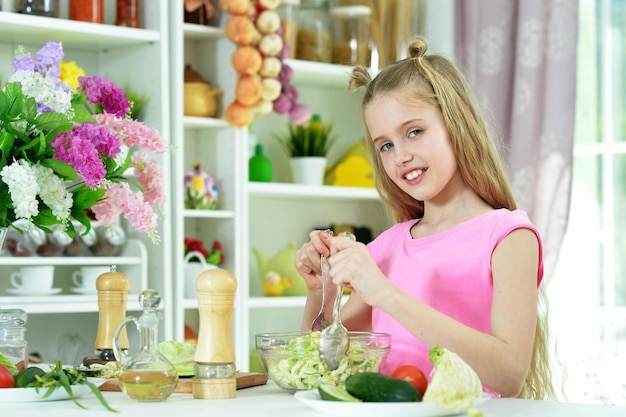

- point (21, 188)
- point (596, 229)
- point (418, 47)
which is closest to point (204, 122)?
point (596, 229)

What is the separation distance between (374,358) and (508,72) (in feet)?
7.61

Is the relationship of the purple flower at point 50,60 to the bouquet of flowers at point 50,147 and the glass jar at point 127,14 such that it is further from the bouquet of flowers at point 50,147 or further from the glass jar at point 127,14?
the glass jar at point 127,14

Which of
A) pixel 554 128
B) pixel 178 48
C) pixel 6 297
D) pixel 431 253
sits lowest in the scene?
pixel 6 297

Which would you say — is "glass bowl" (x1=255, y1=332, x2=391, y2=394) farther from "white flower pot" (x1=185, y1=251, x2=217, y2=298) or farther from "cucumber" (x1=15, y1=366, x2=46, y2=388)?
"white flower pot" (x1=185, y1=251, x2=217, y2=298)

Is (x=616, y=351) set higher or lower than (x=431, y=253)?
lower

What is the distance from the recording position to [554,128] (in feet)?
10.8

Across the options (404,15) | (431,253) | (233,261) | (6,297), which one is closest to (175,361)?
(431,253)

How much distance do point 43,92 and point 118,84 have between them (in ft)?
6.07

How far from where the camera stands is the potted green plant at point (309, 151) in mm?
3596

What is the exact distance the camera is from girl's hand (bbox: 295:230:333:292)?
5.23 feet

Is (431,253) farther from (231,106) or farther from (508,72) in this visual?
(508,72)

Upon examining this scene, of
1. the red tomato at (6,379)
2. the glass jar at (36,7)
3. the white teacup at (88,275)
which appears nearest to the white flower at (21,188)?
the red tomato at (6,379)

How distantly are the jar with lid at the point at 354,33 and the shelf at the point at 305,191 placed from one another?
1.50ft

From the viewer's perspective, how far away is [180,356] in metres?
1.52
